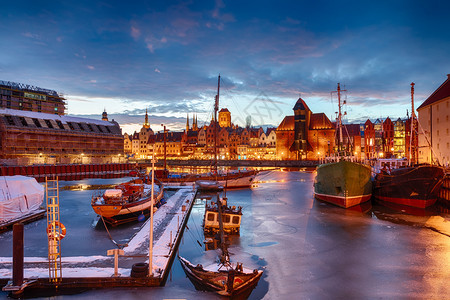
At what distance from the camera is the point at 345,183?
32.6 meters

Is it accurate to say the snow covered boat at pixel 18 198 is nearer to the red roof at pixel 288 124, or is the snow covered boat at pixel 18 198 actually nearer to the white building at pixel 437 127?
the white building at pixel 437 127

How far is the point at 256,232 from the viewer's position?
2314 cm

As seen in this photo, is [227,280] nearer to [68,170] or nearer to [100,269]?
[100,269]

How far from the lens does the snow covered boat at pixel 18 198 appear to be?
74.9 ft

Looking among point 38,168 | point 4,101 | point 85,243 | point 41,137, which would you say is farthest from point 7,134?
point 85,243

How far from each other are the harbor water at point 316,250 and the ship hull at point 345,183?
6.84 feet

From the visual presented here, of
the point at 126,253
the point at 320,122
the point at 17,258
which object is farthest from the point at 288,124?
the point at 17,258

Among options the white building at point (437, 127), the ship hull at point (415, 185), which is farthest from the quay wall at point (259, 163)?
the ship hull at point (415, 185)

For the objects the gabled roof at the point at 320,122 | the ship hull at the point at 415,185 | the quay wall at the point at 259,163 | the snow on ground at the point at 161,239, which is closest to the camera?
the snow on ground at the point at 161,239

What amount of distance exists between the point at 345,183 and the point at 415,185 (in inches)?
274

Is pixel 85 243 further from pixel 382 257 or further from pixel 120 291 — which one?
pixel 382 257

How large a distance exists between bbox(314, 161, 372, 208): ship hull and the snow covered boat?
28709 millimetres

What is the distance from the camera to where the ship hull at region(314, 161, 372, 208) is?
1273 inches

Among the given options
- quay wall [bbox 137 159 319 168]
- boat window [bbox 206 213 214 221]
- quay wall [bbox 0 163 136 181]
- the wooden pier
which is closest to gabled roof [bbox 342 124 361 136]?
quay wall [bbox 137 159 319 168]
